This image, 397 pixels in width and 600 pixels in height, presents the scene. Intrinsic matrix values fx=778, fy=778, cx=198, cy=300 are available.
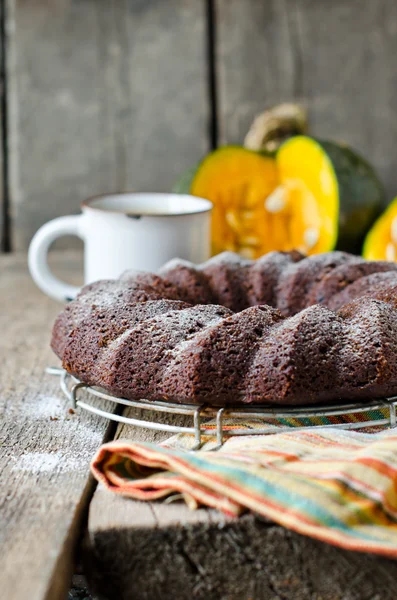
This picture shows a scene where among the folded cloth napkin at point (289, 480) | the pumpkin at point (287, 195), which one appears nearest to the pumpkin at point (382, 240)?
the pumpkin at point (287, 195)

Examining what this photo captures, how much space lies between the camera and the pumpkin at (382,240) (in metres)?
1.38

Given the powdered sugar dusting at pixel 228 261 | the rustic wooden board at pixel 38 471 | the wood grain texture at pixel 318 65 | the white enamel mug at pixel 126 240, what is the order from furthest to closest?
the wood grain texture at pixel 318 65
the white enamel mug at pixel 126 240
the powdered sugar dusting at pixel 228 261
the rustic wooden board at pixel 38 471

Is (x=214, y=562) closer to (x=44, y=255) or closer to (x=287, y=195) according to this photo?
(x=44, y=255)

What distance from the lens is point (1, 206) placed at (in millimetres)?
1868

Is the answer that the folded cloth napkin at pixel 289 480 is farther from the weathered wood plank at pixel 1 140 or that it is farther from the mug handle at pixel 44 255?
the weathered wood plank at pixel 1 140

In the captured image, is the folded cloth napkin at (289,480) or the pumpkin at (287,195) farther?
the pumpkin at (287,195)

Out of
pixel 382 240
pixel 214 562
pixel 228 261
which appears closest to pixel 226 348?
pixel 214 562

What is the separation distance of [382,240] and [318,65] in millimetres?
555

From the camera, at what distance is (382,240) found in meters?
→ 1.40

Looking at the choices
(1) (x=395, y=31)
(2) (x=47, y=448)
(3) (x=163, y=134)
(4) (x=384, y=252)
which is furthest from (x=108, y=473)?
(1) (x=395, y=31)

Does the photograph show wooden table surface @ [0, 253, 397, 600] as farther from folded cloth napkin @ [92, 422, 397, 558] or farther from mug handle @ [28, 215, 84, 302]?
mug handle @ [28, 215, 84, 302]

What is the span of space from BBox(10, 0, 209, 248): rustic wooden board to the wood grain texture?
0.25 feet

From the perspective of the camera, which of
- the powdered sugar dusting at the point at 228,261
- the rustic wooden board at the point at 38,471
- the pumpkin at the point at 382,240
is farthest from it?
the pumpkin at the point at 382,240

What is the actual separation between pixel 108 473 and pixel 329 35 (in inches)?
54.3
